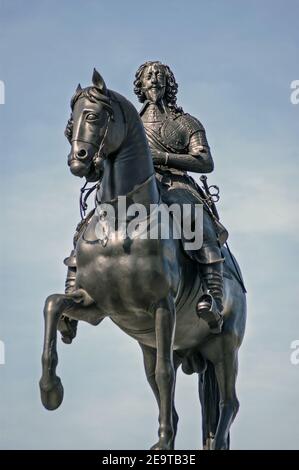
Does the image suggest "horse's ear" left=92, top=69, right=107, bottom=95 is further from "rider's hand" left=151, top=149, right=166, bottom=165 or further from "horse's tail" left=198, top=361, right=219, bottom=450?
"horse's tail" left=198, top=361, right=219, bottom=450

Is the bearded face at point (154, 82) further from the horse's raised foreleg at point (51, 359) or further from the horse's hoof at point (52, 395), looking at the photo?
the horse's hoof at point (52, 395)

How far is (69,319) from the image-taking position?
16766 mm

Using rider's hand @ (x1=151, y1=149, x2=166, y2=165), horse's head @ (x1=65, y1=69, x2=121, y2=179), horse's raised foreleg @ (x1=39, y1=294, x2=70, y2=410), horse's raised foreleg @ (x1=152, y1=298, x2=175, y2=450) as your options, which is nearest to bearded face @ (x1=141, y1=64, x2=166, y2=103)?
rider's hand @ (x1=151, y1=149, x2=166, y2=165)

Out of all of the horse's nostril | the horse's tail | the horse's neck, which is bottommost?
the horse's tail

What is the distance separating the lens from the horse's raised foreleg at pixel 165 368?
16.0 metres

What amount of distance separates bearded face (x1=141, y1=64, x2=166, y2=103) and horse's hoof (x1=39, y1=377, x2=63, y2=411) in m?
4.11

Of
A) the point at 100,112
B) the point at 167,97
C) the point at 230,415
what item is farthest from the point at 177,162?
the point at 230,415

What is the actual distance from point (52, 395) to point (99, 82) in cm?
356

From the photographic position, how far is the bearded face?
18141 millimetres

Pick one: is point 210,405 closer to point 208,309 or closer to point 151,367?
point 151,367

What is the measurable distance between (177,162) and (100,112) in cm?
217

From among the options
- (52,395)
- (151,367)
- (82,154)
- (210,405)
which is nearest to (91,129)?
(82,154)

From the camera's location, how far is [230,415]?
725 inches
